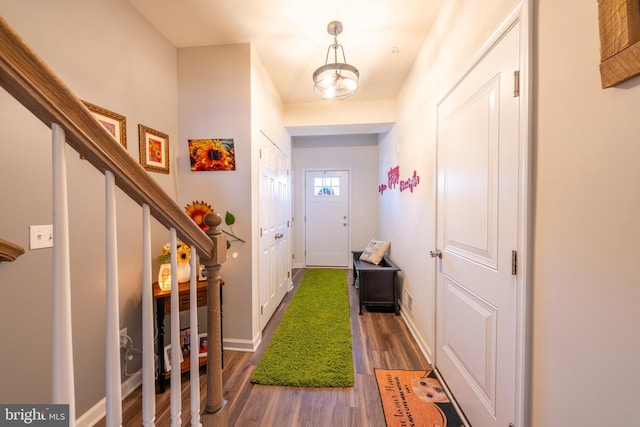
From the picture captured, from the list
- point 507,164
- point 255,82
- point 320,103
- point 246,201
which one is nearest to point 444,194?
point 507,164

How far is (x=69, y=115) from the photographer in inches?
20.2

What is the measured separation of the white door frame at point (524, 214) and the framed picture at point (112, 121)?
211cm

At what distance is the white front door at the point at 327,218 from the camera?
16.0 feet

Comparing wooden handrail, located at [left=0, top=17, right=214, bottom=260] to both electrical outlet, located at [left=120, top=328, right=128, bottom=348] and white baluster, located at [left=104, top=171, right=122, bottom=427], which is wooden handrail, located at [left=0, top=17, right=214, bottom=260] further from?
electrical outlet, located at [left=120, top=328, right=128, bottom=348]

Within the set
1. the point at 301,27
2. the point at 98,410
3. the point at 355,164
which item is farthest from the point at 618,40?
the point at 355,164

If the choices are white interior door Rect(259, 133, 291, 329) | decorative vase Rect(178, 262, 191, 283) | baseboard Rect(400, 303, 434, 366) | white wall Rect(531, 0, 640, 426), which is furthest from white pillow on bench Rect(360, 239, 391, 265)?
white wall Rect(531, 0, 640, 426)

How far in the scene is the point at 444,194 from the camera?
5.73 feet

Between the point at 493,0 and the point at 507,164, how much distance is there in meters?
0.80

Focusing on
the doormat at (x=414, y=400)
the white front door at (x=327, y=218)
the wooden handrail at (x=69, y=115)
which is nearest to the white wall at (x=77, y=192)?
the wooden handrail at (x=69, y=115)

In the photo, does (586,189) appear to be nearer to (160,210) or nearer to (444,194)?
(444,194)

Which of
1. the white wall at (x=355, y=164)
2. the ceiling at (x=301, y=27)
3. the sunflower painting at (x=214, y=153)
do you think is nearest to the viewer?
the ceiling at (x=301, y=27)

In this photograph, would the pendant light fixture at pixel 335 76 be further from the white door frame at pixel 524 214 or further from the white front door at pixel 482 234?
the white door frame at pixel 524 214

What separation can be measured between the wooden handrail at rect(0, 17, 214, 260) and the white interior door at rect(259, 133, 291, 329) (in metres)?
1.77

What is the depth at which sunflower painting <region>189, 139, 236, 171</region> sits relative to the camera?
7.14 feet
